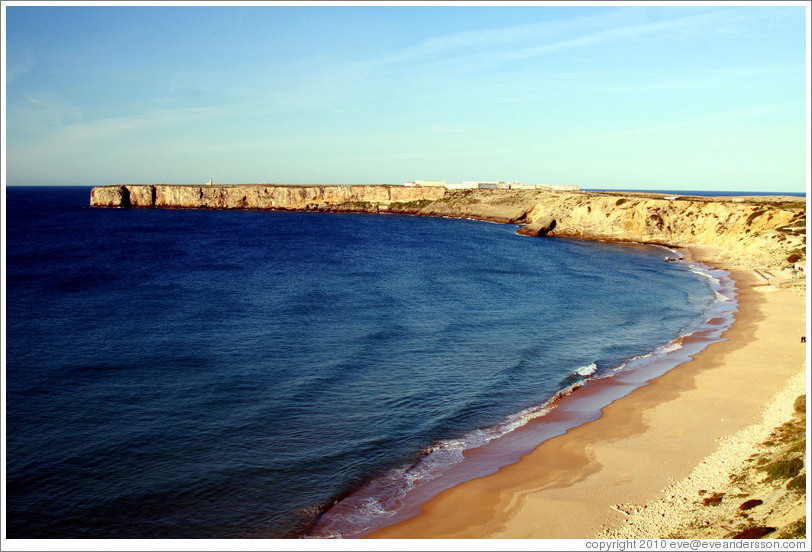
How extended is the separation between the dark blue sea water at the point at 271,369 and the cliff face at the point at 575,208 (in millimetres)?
15373

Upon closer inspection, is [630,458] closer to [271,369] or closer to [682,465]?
[682,465]

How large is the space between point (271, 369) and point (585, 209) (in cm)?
8586

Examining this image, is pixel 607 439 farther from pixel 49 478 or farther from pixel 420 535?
pixel 49 478

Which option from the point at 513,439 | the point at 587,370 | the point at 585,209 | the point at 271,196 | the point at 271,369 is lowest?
the point at 513,439

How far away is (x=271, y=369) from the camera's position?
91.6ft

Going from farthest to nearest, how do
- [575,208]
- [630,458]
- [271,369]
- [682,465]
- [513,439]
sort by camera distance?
1. [575,208]
2. [271,369]
3. [513,439]
4. [630,458]
5. [682,465]

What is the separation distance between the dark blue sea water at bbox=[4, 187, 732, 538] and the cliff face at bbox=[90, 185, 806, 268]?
1537cm

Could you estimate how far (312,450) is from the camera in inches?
794

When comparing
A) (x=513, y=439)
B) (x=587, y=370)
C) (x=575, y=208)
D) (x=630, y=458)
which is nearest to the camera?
(x=630, y=458)

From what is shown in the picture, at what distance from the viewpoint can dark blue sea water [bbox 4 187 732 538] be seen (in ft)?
57.4

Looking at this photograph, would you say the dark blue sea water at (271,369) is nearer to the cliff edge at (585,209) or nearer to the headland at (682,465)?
the headland at (682,465)

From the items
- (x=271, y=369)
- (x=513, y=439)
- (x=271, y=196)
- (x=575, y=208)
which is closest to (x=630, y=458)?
(x=513, y=439)

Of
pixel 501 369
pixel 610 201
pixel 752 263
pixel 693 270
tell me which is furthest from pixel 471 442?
pixel 610 201

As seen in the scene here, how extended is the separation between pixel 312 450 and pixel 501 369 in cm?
1206
